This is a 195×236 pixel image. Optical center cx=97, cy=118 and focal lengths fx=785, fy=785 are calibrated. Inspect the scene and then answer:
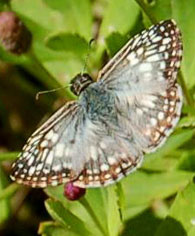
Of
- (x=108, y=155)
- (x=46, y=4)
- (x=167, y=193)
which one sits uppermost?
(x=46, y=4)

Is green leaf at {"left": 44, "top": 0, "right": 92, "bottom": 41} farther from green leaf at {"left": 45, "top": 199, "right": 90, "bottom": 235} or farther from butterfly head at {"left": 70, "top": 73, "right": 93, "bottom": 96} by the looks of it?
green leaf at {"left": 45, "top": 199, "right": 90, "bottom": 235}

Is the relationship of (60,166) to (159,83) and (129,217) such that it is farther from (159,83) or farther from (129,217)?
(129,217)

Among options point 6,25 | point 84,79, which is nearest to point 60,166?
point 84,79

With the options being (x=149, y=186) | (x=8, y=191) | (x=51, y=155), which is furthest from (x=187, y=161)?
(x=51, y=155)

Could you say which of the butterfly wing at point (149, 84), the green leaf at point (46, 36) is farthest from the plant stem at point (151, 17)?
the green leaf at point (46, 36)

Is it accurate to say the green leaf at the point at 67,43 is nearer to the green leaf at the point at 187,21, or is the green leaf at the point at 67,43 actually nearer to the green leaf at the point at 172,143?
the green leaf at the point at 187,21

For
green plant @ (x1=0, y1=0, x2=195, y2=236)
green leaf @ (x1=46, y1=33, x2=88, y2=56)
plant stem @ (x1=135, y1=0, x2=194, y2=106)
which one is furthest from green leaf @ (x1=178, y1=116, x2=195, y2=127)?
green leaf @ (x1=46, y1=33, x2=88, y2=56)

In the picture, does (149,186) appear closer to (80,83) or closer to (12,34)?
(80,83)
